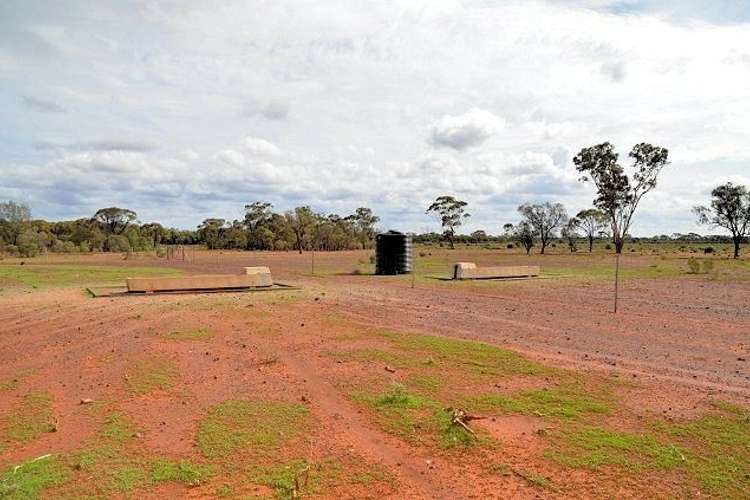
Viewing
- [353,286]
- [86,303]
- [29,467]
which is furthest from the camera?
[353,286]

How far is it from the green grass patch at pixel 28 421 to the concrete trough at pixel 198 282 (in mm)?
10618

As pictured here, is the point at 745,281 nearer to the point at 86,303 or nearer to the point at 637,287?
the point at 637,287

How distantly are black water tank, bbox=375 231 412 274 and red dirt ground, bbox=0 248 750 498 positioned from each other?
916 cm

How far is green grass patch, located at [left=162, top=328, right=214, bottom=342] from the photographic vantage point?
32.1 ft

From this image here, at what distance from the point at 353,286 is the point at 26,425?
14357 mm

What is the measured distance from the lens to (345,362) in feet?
26.8

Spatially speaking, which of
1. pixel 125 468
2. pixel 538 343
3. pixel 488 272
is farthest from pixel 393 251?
pixel 125 468

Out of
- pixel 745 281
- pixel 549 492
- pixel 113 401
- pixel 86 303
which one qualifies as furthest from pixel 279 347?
pixel 745 281

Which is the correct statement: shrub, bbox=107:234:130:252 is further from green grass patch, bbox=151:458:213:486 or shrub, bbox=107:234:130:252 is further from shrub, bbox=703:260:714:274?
green grass patch, bbox=151:458:213:486

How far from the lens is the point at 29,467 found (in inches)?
188

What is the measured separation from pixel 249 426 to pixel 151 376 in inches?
96.0

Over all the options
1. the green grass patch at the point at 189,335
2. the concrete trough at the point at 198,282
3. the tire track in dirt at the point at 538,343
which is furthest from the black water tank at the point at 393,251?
the green grass patch at the point at 189,335

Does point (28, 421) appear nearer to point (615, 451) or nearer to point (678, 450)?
point (615, 451)

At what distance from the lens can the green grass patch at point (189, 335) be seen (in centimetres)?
977
